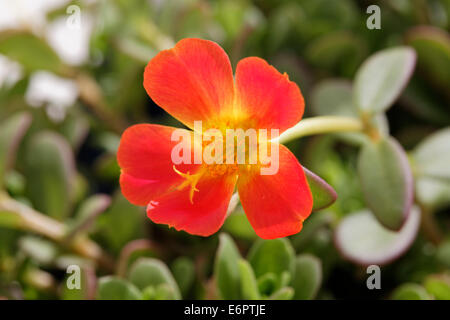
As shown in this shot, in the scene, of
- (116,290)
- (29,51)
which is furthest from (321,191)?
(29,51)

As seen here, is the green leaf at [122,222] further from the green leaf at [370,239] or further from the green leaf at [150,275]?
the green leaf at [370,239]

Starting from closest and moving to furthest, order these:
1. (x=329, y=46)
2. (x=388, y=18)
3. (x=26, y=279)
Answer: (x=26, y=279), (x=329, y=46), (x=388, y=18)

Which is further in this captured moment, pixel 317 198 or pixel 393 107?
pixel 393 107

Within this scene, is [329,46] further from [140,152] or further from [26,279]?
[26,279]

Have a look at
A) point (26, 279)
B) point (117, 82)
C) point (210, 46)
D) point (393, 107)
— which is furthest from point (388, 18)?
point (26, 279)

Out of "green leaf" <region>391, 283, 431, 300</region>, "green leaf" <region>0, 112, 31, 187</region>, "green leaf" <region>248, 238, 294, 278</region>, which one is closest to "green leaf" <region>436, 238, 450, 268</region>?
"green leaf" <region>391, 283, 431, 300</region>
